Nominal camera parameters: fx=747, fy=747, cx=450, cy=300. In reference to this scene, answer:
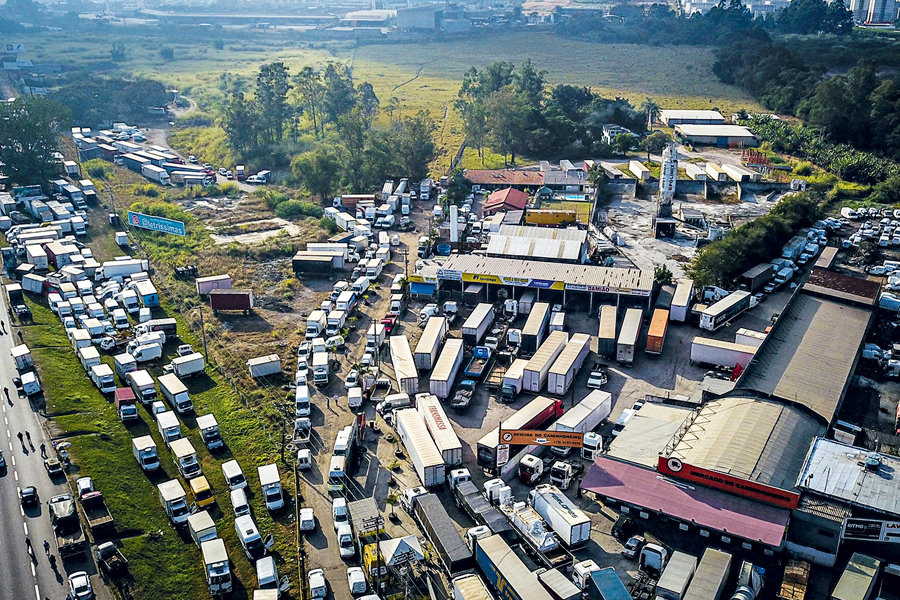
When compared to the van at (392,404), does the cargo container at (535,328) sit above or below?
above

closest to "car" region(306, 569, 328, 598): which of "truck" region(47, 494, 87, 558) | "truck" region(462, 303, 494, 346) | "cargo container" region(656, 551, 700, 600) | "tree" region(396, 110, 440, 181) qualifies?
"truck" region(47, 494, 87, 558)

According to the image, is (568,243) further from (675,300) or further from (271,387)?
(271,387)

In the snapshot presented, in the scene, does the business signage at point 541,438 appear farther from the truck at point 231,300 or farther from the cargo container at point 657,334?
the truck at point 231,300

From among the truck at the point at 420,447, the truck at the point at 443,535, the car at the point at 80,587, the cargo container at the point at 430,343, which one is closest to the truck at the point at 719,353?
the cargo container at the point at 430,343

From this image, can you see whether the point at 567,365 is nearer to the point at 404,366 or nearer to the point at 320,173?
the point at 404,366

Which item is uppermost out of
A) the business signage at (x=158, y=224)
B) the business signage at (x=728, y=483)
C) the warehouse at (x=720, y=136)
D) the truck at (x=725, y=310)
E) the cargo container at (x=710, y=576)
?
the warehouse at (x=720, y=136)

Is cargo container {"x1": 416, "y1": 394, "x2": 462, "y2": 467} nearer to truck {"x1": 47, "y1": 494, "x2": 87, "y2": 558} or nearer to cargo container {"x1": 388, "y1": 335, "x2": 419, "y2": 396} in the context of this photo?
cargo container {"x1": 388, "y1": 335, "x2": 419, "y2": 396}

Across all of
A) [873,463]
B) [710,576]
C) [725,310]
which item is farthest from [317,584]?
[725,310]
